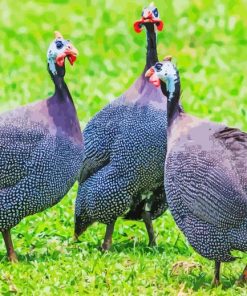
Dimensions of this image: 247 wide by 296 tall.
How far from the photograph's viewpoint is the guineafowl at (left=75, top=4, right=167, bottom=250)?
6.71 m

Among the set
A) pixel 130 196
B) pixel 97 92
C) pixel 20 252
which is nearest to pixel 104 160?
pixel 130 196

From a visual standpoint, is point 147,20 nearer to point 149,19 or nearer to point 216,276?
point 149,19

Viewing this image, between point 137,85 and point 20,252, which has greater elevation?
point 137,85

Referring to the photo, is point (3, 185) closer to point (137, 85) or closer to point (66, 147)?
point (66, 147)

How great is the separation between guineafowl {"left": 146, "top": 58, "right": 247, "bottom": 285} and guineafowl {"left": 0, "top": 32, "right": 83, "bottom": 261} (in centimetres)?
63

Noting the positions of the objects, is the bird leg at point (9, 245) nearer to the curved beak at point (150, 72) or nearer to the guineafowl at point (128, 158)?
the guineafowl at point (128, 158)

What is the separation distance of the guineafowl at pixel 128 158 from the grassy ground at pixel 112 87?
0.72 ft

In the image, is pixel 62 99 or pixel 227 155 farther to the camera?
pixel 62 99

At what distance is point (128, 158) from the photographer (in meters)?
6.70

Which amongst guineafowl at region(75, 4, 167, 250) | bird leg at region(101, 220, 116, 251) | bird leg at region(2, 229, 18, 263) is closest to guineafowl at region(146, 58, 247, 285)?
guineafowl at region(75, 4, 167, 250)

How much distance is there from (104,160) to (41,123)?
569mm

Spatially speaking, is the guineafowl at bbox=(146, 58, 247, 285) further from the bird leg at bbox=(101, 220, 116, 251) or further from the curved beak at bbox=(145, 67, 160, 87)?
the bird leg at bbox=(101, 220, 116, 251)

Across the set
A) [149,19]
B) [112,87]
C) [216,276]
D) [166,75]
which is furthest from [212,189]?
[112,87]

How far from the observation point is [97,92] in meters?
9.99
